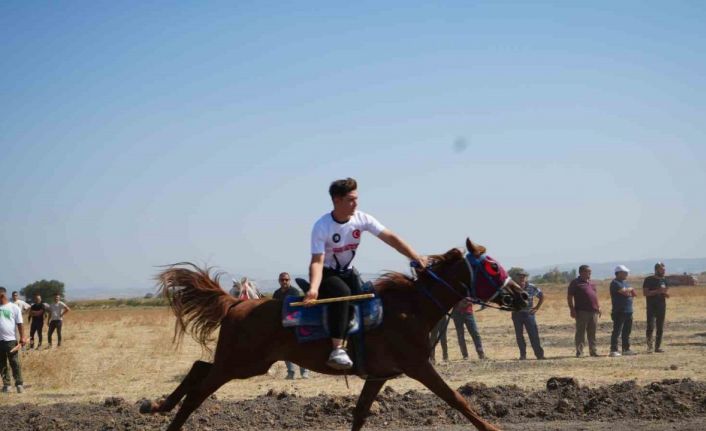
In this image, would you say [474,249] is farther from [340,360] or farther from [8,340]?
[8,340]

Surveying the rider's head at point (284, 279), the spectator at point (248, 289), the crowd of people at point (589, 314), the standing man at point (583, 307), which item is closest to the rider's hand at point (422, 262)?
the spectator at point (248, 289)

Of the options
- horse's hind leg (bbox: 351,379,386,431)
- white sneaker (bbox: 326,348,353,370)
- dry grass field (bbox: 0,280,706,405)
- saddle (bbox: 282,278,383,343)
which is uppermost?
saddle (bbox: 282,278,383,343)

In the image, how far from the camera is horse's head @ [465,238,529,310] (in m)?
8.23

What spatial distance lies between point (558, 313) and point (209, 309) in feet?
106

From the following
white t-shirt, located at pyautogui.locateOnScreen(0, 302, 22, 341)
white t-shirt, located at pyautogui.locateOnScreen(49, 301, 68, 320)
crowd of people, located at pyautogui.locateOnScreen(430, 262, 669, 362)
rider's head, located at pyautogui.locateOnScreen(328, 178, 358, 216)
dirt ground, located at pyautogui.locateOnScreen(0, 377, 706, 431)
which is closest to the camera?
rider's head, located at pyautogui.locateOnScreen(328, 178, 358, 216)

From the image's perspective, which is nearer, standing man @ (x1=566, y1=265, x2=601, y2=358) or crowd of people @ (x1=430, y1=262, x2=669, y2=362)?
crowd of people @ (x1=430, y1=262, x2=669, y2=362)

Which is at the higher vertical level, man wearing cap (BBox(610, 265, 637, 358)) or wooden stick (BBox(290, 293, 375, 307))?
wooden stick (BBox(290, 293, 375, 307))

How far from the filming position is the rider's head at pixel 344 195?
25.9 ft

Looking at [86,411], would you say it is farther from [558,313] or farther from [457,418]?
[558,313]

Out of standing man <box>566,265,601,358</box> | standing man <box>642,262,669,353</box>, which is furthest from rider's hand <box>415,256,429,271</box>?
standing man <box>642,262,669,353</box>

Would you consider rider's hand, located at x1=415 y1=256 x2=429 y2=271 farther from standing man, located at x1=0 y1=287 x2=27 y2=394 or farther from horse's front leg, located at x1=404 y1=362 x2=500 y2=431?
standing man, located at x1=0 y1=287 x2=27 y2=394

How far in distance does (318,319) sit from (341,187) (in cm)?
137

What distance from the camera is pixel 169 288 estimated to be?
9156 mm

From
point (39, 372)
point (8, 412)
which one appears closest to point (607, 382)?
point (8, 412)
